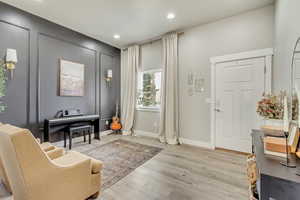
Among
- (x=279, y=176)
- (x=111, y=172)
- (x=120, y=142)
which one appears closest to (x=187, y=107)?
(x=120, y=142)

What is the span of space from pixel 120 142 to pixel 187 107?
2013 millimetres

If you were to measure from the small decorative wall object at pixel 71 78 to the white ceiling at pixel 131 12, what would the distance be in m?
0.96

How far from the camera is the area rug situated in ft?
7.20

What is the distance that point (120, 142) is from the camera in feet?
12.6

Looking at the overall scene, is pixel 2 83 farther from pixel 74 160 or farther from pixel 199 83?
pixel 199 83

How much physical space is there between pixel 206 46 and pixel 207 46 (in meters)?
0.02

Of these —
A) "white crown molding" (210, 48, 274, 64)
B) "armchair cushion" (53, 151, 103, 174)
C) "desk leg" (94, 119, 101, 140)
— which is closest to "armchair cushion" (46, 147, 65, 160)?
"armchair cushion" (53, 151, 103, 174)

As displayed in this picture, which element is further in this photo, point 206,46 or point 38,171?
point 206,46

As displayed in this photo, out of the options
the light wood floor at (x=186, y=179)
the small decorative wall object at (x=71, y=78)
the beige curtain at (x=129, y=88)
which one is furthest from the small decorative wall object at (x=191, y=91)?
the small decorative wall object at (x=71, y=78)

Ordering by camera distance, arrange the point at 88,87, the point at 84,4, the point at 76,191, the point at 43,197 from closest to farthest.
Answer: the point at 43,197, the point at 76,191, the point at 84,4, the point at 88,87

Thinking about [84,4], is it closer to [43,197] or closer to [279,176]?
[43,197]

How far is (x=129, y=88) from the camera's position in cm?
468

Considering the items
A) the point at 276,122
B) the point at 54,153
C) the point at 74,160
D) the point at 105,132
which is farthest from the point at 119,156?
the point at 276,122

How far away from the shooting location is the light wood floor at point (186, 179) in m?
1.75
